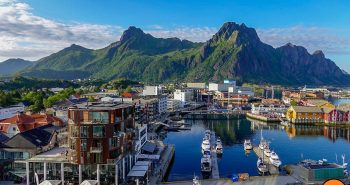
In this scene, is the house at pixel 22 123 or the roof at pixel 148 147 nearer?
the roof at pixel 148 147

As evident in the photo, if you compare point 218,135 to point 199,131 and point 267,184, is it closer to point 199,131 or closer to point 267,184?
point 199,131

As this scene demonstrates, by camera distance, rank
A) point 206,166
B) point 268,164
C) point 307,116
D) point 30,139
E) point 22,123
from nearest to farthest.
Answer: point 30,139 → point 206,166 → point 268,164 → point 22,123 → point 307,116

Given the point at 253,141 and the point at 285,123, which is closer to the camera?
the point at 253,141

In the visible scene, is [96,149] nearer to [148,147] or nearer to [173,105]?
[148,147]

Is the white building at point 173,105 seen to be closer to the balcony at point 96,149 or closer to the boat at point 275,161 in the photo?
the boat at point 275,161

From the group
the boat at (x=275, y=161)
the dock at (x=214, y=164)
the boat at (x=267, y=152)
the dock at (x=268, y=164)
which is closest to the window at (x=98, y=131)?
the dock at (x=214, y=164)

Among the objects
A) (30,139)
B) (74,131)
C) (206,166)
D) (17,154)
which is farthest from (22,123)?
(206,166)

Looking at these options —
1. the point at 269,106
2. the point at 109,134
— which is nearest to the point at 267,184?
the point at 109,134
